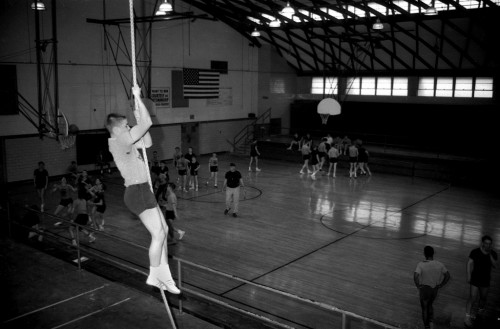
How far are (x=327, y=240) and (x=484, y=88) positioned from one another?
16.1 metres

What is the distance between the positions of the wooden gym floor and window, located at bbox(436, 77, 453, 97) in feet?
22.7

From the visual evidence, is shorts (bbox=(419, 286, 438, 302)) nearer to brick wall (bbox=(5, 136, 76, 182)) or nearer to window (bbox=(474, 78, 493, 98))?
brick wall (bbox=(5, 136, 76, 182))

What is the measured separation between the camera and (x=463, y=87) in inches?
951

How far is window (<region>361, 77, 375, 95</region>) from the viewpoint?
90.1 ft

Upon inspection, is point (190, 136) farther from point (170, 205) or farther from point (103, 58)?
point (170, 205)

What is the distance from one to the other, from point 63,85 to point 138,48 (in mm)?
4069

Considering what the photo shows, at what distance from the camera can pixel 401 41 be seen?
77.5 ft

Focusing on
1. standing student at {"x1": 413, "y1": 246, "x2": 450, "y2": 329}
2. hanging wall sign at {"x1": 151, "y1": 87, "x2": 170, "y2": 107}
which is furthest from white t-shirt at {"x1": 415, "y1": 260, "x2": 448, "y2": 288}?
hanging wall sign at {"x1": 151, "y1": 87, "x2": 170, "y2": 107}

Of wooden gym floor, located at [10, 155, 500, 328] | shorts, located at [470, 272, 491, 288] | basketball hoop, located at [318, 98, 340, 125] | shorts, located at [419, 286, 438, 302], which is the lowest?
wooden gym floor, located at [10, 155, 500, 328]

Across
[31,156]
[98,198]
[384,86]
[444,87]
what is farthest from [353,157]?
[31,156]

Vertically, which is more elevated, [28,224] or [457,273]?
[28,224]

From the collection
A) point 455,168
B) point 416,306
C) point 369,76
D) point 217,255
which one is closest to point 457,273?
point 416,306

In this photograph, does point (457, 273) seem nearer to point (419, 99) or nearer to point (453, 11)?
point (453, 11)

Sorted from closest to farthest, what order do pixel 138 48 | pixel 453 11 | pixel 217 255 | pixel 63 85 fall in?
1. pixel 217 255
2. pixel 453 11
3. pixel 63 85
4. pixel 138 48
